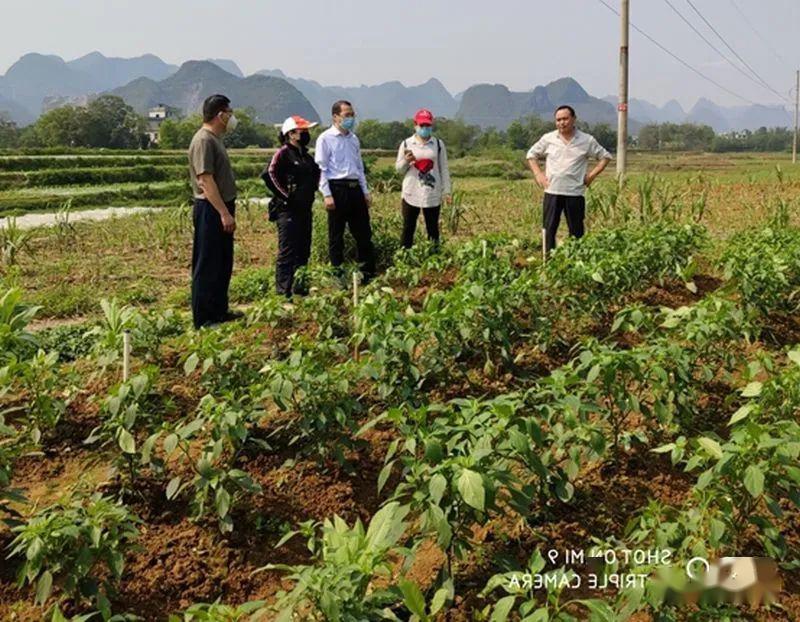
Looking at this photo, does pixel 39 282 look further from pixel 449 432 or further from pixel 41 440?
pixel 449 432

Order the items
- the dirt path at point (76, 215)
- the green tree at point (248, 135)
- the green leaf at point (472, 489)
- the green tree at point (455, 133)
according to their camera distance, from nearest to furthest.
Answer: the green leaf at point (472, 489) < the dirt path at point (76, 215) < the green tree at point (248, 135) < the green tree at point (455, 133)

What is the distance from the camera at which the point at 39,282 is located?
6891 millimetres

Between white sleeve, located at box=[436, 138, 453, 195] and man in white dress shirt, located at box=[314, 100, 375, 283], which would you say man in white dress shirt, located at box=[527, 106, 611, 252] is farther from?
man in white dress shirt, located at box=[314, 100, 375, 283]

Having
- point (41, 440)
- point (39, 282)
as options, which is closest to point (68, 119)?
point (39, 282)

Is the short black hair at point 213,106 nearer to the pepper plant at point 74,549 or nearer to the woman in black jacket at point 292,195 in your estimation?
the woman in black jacket at point 292,195

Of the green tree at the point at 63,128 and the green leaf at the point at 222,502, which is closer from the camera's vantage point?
the green leaf at the point at 222,502

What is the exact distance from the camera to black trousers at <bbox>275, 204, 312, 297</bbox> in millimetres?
5410

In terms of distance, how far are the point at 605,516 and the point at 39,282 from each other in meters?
6.04

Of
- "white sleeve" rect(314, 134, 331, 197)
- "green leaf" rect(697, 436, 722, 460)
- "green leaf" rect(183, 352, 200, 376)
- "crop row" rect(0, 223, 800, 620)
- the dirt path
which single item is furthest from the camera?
the dirt path

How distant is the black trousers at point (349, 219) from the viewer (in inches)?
224

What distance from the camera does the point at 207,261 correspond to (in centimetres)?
480

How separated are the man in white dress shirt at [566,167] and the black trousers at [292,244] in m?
1.92

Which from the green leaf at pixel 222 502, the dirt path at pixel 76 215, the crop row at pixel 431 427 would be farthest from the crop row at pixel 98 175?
the green leaf at pixel 222 502

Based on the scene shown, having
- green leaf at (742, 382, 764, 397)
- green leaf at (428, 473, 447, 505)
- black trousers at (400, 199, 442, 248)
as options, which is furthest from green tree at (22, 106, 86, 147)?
green leaf at (428, 473, 447, 505)
